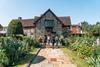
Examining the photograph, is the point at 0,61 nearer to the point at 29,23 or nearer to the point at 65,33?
the point at 65,33

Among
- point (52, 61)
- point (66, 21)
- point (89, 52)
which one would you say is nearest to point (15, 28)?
point (66, 21)

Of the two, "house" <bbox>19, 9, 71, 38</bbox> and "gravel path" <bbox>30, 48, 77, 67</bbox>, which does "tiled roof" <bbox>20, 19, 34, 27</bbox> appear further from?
"gravel path" <bbox>30, 48, 77, 67</bbox>

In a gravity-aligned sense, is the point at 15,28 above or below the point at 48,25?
below

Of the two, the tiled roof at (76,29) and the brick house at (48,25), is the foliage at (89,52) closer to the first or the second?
the brick house at (48,25)

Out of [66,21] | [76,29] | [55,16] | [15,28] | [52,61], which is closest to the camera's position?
[52,61]

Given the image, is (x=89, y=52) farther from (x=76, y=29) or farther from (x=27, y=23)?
(x=76, y=29)

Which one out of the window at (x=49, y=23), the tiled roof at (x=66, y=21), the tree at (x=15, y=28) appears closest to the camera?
the tree at (x=15, y=28)

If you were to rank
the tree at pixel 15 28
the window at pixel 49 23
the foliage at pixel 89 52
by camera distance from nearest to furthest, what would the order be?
the foliage at pixel 89 52 → the tree at pixel 15 28 → the window at pixel 49 23

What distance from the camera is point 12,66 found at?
15398 mm

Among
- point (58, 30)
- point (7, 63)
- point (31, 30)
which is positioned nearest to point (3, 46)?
point (7, 63)

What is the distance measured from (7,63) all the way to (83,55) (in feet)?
27.4

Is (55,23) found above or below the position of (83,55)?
above

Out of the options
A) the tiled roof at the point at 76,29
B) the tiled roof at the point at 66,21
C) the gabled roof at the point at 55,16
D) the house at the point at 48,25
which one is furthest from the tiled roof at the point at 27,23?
the tiled roof at the point at 76,29

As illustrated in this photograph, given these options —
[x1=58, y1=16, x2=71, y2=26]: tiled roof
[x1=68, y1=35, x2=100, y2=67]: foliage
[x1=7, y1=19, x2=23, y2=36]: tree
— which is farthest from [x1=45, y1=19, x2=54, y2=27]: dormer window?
[x1=68, y1=35, x2=100, y2=67]: foliage
